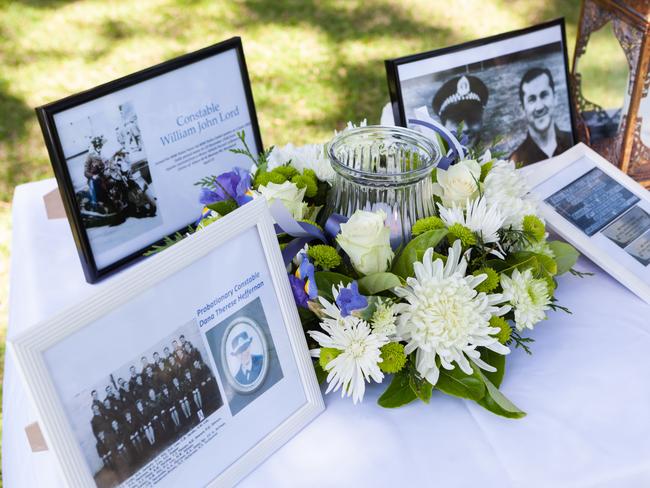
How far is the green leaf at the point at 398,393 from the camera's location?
0.93 m

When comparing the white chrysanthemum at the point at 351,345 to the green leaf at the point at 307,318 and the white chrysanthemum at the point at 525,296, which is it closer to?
the green leaf at the point at 307,318

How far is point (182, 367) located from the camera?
79cm

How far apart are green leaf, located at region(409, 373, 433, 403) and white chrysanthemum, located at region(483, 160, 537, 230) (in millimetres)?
278

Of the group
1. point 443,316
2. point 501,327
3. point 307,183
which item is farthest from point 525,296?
point 307,183

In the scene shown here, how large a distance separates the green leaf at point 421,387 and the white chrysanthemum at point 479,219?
0.74 ft

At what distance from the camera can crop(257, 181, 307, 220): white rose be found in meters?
0.98

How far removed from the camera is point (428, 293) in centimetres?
88

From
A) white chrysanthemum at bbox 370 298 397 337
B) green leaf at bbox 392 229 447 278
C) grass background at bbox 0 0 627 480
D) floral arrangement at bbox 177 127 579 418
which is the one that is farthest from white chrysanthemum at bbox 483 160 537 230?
grass background at bbox 0 0 627 480

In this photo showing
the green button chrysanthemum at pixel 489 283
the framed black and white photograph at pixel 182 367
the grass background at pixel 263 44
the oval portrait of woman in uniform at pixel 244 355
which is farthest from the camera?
the grass background at pixel 263 44

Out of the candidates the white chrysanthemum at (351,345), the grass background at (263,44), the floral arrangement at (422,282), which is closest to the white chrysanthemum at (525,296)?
the floral arrangement at (422,282)

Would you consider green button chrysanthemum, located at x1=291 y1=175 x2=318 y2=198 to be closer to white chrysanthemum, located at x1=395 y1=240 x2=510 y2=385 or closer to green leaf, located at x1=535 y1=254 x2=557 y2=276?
white chrysanthemum, located at x1=395 y1=240 x2=510 y2=385

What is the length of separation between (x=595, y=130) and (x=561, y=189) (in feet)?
1.61

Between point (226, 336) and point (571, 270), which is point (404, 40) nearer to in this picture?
point (571, 270)

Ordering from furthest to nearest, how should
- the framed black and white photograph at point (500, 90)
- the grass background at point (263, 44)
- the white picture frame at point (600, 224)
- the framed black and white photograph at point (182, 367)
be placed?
the grass background at point (263, 44) < the framed black and white photograph at point (500, 90) < the white picture frame at point (600, 224) < the framed black and white photograph at point (182, 367)
